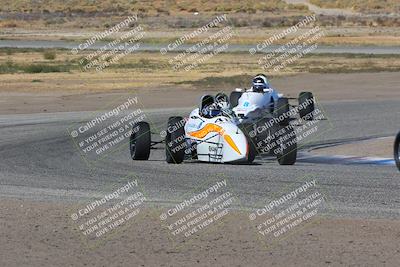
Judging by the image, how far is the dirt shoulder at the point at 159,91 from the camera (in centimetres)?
3697

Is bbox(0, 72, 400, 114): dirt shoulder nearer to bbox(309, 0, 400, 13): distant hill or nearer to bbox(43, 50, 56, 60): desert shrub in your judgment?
bbox(43, 50, 56, 60): desert shrub

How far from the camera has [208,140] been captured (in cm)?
1997

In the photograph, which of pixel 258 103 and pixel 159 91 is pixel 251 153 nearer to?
pixel 258 103

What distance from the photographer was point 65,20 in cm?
11850

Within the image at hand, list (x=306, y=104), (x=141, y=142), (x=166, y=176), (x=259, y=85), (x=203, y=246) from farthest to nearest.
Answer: (x=306, y=104), (x=259, y=85), (x=141, y=142), (x=166, y=176), (x=203, y=246)

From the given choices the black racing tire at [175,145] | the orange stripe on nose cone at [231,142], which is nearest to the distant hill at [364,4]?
the black racing tire at [175,145]

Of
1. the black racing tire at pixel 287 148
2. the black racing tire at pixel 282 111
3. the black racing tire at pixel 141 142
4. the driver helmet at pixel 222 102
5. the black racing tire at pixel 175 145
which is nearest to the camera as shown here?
the black racing tire at pixel 287 148

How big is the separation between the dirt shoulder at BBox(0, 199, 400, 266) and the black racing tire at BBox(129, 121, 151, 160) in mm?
7315

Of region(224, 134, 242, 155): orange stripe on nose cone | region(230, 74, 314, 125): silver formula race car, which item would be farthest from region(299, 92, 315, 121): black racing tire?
region(224, 134, 242, 155): orange stripe on nose cone

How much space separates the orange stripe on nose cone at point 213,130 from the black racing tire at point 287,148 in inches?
31.3

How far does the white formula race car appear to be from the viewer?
19672 mm

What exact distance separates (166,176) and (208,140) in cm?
205

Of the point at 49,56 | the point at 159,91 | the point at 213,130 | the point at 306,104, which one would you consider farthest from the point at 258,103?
the point at 49,56

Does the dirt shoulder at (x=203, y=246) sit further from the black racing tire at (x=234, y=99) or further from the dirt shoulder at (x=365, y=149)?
the black racing tire at (x=234, y=99)
